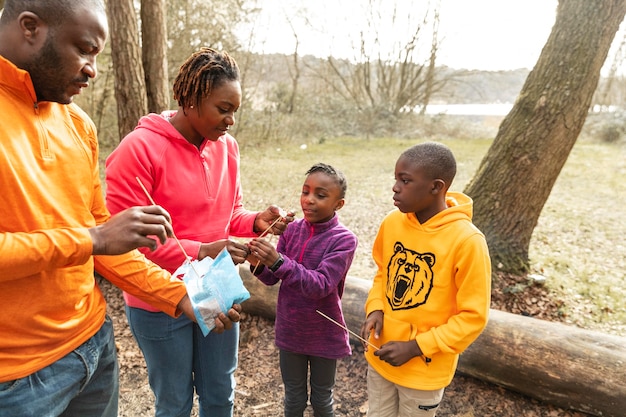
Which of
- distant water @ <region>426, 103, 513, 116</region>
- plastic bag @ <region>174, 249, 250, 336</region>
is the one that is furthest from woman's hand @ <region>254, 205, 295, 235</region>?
distant water @ <region>426, 103, 513, 116</region>

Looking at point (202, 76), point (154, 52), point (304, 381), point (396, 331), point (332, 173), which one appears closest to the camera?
point (202, 76)

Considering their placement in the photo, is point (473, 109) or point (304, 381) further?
point (473, 109)

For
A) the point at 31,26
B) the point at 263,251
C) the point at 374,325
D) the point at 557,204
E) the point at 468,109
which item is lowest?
the point at 557,204

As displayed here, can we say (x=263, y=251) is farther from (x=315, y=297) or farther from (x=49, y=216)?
(x=49, y=216)

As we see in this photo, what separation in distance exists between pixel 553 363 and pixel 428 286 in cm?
139

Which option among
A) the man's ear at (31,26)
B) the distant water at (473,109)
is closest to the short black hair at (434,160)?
the man's ear at (31,26)

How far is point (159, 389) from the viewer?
6.64 ft

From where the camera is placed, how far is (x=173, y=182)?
6.05ft

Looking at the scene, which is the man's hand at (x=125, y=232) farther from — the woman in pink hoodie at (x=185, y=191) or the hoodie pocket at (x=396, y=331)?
Result: the hoodie pocket at (x=396, y=331)

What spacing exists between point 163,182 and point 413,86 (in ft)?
53.6

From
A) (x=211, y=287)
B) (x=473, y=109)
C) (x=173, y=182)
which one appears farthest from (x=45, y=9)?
(x=473, y=109)

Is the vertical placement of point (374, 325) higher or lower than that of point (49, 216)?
lower

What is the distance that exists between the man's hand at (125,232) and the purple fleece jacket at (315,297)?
106 centimetres

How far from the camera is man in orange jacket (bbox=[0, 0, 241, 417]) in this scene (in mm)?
1190
